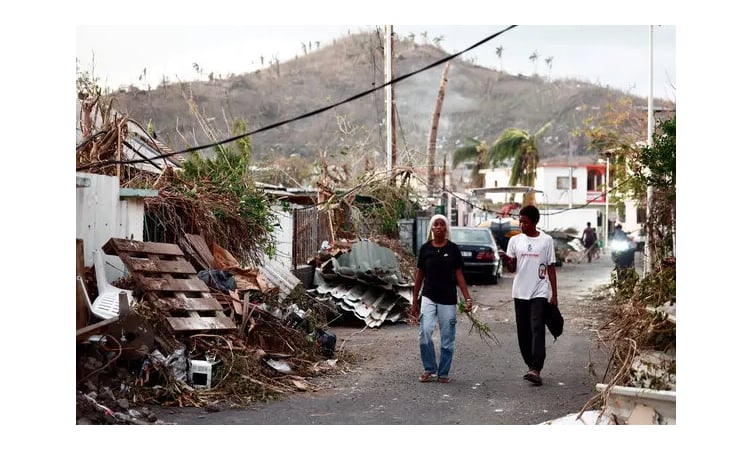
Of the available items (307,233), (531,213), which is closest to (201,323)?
(531,213)

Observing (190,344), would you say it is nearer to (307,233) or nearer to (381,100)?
(307,233)

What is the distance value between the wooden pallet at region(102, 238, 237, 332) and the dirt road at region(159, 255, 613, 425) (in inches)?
50.1

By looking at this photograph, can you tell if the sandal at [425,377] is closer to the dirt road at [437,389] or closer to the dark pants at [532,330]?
the dirt road at [437,389]

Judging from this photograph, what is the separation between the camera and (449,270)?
9.23 meters

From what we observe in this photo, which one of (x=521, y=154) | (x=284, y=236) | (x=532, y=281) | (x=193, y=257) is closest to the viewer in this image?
(x=532, y=281)

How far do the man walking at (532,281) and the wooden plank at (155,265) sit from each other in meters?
3.51

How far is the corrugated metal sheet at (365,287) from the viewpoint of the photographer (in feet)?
46.8

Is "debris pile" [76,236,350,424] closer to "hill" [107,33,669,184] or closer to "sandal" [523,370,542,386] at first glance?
"sandal" [523,370,542,386]

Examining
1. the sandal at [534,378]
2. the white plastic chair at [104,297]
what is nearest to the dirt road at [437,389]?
the sandal at [534,378]

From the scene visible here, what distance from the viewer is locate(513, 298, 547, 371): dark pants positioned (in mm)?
9008

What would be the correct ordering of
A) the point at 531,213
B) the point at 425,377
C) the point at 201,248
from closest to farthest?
the point at 531,213 → the point at 425,377 → the point at 201,248

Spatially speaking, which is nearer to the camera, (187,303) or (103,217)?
(187,303)

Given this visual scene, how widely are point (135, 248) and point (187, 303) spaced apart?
90 cm

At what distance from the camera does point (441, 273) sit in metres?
9.20
